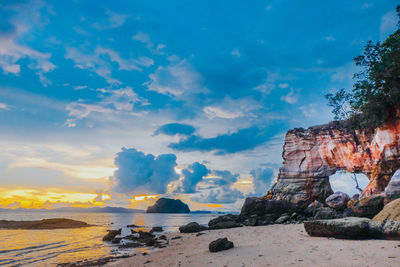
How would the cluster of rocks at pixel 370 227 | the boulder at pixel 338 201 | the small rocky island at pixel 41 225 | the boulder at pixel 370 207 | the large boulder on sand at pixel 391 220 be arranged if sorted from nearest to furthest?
the large boulder on sand at pixel 391 220 → the cluster of rocks at pixel 370 227 → the boulder at pixel 370 207 → the boulder at pixel 338 201 → the small rocky island at pixel 41 225

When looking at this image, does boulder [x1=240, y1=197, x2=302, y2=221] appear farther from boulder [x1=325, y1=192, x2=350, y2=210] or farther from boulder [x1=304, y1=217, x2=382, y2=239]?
boulder [x1=304, y1=217, x2=382, y2=239]

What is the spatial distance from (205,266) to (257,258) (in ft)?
6.38

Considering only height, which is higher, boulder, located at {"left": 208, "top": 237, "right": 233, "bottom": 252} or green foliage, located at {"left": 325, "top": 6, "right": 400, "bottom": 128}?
green foliage, located at {"left": 325, "top": 6, "right": 400, "bottom": 128}

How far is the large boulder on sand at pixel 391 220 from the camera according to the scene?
1059 centimetres

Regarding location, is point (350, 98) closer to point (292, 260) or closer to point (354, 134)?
point (354, 134)

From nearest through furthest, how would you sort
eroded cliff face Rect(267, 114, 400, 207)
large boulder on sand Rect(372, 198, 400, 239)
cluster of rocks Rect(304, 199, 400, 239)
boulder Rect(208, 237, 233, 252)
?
large boulder on sand Rect(372, 198, 400, 239), cluster of rocks Rect(304, 199, 400, 239), boulder Rect(208, 237, 233, 252), eroded cliff face Rect(267, 114, 400, 207)

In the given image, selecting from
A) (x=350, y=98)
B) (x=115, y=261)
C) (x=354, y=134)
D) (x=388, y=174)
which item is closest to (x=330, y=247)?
(x=115, y=261)

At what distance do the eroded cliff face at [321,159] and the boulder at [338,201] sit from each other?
3.60 meters

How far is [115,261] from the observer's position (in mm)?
13586

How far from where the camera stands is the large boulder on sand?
10.6 metres

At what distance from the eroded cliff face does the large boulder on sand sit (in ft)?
76.7

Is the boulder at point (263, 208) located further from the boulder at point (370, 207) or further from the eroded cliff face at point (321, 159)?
the boulder at point (370, 207)

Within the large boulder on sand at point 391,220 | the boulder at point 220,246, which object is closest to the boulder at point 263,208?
A: the large boulder on sand at point 391,220

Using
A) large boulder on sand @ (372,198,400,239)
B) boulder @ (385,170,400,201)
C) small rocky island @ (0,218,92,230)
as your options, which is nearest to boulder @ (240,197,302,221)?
boulder @ (385,170,400,201)
